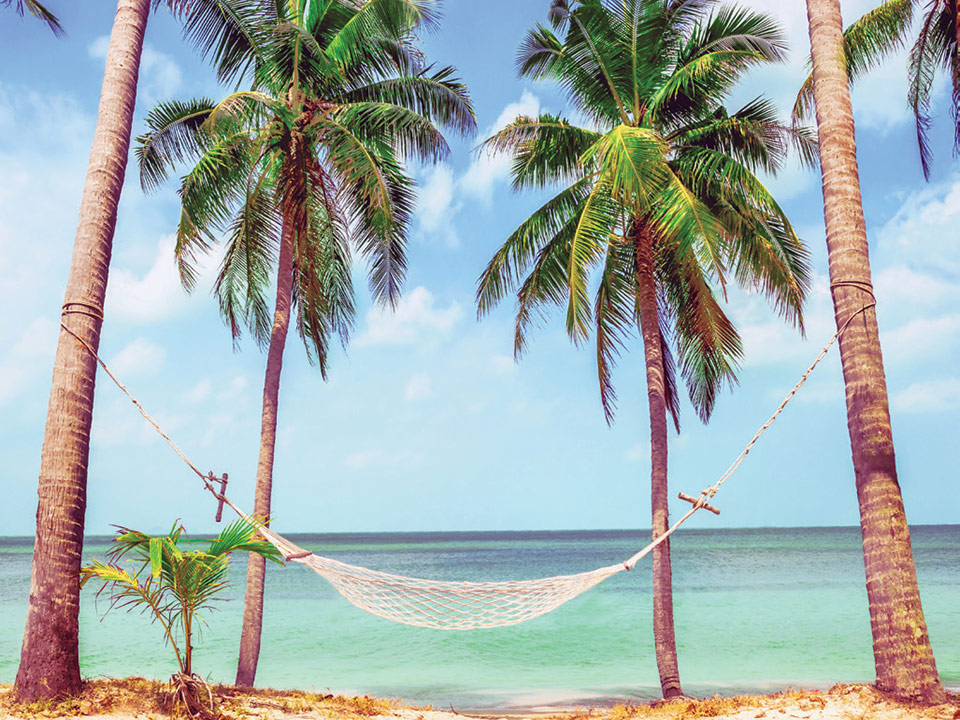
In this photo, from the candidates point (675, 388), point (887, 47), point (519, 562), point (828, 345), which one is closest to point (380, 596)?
point (828, 345)

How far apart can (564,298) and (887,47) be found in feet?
10.7

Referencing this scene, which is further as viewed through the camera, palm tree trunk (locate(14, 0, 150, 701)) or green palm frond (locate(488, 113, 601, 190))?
green palm frond (locate(488, 113, 601, 190))

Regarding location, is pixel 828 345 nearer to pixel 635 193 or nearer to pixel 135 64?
pixel 635 193

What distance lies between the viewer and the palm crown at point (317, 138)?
6.19m

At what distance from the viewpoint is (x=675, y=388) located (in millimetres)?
7527

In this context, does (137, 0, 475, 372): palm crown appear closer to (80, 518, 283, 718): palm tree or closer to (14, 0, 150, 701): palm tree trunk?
(14, 0, 150, 701): palm tree trunk

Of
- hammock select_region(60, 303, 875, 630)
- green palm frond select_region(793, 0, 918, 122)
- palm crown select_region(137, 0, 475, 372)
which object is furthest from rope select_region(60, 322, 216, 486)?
green palm frond select_region(793, 0, 918, 122)

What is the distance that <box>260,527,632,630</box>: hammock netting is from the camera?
4141 mm

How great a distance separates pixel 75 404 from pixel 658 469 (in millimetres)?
4329

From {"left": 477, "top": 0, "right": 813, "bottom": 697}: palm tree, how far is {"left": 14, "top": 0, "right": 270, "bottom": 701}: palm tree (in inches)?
128

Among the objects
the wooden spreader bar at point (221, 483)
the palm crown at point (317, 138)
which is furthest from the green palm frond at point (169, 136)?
the wooden spreader bar at point (221, 483)

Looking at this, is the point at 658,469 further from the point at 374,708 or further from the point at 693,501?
the point at 374,708

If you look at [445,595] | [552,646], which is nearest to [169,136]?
[445,595]

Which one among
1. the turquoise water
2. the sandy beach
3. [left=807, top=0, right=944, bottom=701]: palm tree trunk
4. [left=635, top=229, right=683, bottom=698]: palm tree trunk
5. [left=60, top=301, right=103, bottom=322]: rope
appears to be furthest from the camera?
the turquoise water
